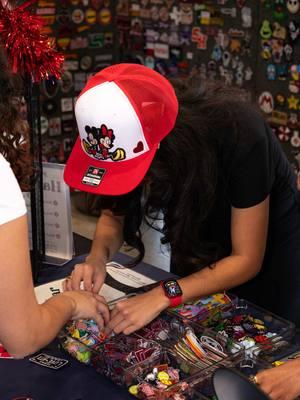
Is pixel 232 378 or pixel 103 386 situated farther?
pixel 103 386

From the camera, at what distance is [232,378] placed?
1.09m

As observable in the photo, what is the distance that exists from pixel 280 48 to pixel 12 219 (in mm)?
2810

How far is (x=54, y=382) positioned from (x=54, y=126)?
3.15 metres

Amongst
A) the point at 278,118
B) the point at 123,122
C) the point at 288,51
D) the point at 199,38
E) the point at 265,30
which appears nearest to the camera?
the point at 123,122

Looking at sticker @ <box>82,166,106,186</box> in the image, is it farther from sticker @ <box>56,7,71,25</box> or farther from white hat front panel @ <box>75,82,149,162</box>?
sticker @ <box>56,7,71,25</box>

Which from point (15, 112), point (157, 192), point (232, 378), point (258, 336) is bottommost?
point (258, 336)

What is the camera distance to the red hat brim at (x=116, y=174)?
4.77ft

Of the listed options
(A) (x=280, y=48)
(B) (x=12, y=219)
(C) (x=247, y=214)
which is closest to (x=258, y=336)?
(C) (x=247, y=214)

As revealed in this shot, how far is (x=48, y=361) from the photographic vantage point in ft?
4.89

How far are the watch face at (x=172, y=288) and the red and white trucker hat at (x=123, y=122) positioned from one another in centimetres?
29

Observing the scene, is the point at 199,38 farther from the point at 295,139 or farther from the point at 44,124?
the point at 44,124

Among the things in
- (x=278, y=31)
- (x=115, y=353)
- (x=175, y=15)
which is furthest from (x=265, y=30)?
(x=115, y=353)

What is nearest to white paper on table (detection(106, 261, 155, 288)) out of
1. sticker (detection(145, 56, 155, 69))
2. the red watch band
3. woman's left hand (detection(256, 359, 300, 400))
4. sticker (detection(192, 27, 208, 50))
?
the red watch band

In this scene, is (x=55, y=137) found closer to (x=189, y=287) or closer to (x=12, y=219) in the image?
(x=189, y=287)
